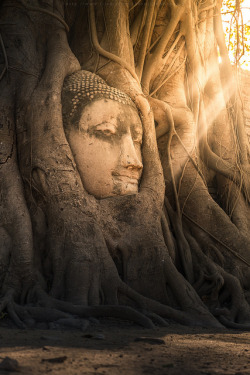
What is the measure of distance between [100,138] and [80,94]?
16.9 inches

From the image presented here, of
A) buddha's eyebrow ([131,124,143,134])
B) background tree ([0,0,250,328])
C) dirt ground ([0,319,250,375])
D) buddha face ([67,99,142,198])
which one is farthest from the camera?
buddha's eyebrow ([131,124,143,134])

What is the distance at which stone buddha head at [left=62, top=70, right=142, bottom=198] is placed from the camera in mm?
3826

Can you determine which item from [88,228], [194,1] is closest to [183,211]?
[88,228]

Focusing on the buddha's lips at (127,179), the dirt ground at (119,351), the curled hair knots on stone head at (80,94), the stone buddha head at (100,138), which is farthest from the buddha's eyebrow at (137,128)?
the dirt ground at (119,351)

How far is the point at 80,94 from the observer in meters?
3.95

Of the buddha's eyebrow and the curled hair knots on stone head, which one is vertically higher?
the curled hair knots on stone head

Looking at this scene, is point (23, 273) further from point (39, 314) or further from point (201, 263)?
point (201, 263)

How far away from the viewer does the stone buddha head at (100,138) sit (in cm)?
383

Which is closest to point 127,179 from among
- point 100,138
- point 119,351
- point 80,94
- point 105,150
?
point 105,150

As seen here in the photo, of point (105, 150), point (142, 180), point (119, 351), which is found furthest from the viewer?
point (142, 180)

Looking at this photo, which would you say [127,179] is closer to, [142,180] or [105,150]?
[142,180]

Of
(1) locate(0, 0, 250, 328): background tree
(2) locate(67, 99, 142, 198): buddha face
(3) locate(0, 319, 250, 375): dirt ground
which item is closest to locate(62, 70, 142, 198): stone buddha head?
(2) locate(67, 99, 142, 198): buddha face

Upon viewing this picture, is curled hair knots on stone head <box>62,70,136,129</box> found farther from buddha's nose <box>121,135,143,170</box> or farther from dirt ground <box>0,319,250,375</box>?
dirt ground <box>0,319,250,375</box>

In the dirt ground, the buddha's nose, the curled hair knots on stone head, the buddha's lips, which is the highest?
the curled hair knots on stone head
